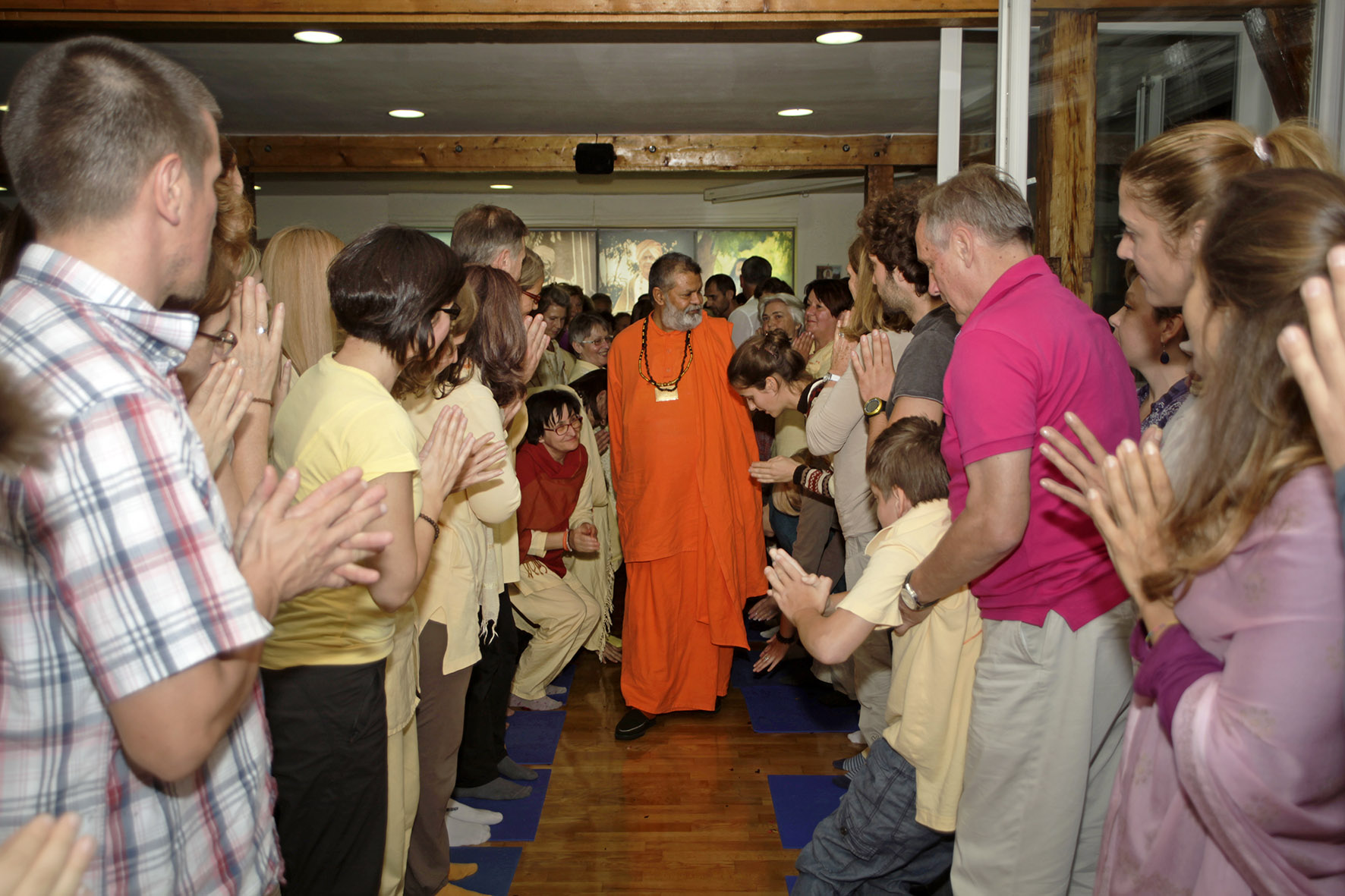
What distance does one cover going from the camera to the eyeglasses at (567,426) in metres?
3.54

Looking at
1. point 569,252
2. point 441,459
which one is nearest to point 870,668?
point 441,459

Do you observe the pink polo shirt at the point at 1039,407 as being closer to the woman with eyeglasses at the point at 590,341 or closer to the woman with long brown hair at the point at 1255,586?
the woman with long brown hair at the point at 1255,586

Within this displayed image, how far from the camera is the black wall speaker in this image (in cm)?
601

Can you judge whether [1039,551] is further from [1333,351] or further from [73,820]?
[73,820]

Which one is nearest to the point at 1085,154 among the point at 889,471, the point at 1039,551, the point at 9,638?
the point at 889,471

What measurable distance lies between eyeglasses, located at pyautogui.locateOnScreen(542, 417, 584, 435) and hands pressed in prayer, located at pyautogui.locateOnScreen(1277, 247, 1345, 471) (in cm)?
292

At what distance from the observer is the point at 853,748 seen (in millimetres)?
3174

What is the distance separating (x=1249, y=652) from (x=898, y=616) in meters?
0.95

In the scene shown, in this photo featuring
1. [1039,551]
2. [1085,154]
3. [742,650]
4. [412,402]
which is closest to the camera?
[1039,551]

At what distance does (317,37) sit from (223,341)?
289 cm

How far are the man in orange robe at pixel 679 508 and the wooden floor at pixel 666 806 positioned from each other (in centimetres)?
21

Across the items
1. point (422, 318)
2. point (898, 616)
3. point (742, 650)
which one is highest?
point (422, 318)

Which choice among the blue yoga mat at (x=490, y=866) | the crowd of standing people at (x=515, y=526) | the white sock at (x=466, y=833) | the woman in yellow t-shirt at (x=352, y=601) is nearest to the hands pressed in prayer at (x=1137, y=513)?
the crowd of standing people at (x=515, y=526)

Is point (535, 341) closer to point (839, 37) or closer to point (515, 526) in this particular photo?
point (515, 526)
